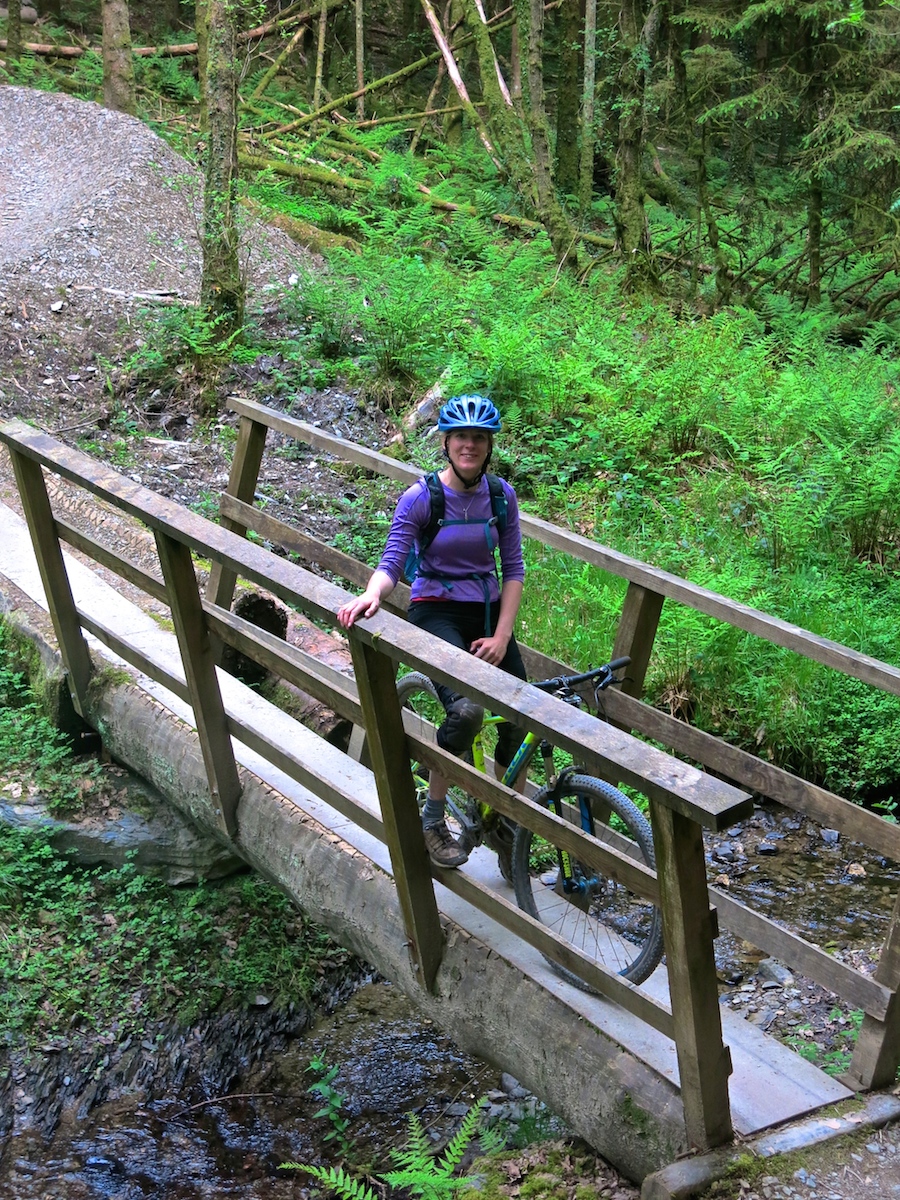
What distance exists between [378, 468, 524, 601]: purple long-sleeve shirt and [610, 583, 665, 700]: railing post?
0.61 m

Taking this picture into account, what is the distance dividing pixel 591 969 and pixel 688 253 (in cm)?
1394

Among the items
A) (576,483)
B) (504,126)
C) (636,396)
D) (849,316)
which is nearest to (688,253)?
(849,316)

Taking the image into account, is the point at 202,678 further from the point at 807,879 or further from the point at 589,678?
the point at 807,879

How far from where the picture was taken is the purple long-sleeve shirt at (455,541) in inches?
154

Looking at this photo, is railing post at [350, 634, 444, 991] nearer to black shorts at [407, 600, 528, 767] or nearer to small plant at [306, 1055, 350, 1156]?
black shorts at [407, 600, 528, 767]

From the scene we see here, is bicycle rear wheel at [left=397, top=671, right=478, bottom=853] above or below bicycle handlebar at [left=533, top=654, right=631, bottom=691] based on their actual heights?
below

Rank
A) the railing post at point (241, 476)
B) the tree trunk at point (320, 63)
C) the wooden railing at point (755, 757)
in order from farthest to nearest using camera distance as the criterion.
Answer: the tree trunk at point (320, 63)
the railing post at point (241, 476)
the wooden railing at point (755, 757)

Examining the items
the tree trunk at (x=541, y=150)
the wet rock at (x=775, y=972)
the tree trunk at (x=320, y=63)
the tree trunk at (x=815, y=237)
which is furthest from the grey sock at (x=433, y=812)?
the tree trunk at (x=320, y=63)

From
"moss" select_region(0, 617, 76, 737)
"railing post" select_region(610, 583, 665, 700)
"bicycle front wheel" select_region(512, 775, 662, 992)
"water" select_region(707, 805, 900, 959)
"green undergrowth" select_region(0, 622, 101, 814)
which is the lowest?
"water" select_region(707, 805, 900, 959)

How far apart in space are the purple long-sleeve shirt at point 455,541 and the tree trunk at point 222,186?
25.4 feet

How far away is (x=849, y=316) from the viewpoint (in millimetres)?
14250

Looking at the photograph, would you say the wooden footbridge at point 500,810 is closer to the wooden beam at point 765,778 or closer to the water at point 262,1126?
the wooden beam at point 765,778

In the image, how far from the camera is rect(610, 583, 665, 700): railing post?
176 inches

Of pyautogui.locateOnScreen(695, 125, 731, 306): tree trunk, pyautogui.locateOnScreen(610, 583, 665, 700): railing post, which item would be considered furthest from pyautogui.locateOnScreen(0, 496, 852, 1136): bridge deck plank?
pyautogui.locateOnScreen(695, 125, 731, 306): tree trunk
